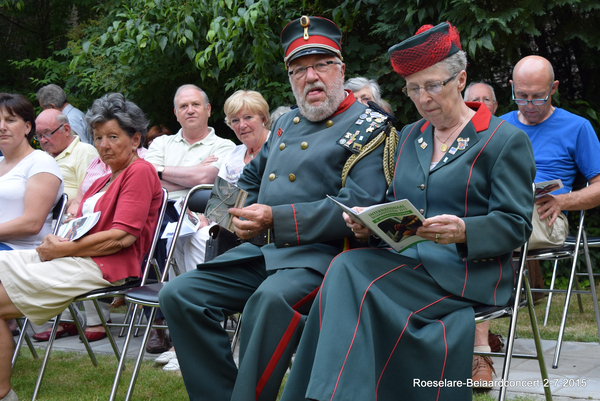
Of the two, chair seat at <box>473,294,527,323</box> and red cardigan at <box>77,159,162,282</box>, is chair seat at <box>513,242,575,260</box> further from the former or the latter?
red cardigan at <box>77,159,162,282</box>

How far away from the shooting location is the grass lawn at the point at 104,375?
3.61 metres

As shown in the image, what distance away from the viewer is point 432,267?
2.45 m

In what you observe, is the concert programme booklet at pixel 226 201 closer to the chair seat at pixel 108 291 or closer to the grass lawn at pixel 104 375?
the chair seat at pixel 108 291

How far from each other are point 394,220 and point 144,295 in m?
1.50

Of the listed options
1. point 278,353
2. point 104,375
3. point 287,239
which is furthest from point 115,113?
point 278,353

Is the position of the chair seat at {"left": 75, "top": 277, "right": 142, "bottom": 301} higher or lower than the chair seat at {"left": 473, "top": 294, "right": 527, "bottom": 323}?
lower

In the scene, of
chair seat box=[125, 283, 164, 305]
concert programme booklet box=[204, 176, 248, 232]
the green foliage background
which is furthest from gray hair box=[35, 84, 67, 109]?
concert programme booklet box=[204, 176, 248, 232]

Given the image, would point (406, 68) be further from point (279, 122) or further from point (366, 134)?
point (279, 122)

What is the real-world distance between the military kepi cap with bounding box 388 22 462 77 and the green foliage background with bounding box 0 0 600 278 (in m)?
2.82

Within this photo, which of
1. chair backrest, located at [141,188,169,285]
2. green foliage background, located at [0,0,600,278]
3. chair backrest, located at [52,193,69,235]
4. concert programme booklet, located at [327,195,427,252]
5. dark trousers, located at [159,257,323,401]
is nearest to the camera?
concert programme booklet, located at [327,195,427,252]

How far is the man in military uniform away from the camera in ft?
8.35

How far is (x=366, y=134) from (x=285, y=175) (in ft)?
1.36

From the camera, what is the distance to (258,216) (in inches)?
107

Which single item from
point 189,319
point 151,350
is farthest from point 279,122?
point 151,350
